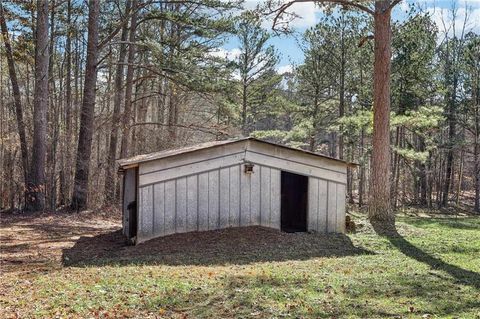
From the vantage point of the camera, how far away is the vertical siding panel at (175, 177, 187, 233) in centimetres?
984

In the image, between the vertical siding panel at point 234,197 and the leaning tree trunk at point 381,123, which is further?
the leaning tree trunk at point 381,123

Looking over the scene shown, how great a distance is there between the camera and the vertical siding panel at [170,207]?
9727mm

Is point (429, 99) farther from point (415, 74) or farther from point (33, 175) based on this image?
point (33, 175)

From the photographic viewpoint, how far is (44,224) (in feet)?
39.5

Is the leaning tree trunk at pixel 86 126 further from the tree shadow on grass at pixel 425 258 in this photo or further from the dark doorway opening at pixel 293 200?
the tree shadow on grass at pixel 425 258

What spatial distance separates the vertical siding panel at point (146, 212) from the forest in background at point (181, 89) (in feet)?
17.8

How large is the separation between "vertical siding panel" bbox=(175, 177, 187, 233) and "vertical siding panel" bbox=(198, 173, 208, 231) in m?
0.30

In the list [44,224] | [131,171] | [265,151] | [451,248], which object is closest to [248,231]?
[265,151]

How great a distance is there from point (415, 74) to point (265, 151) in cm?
1297

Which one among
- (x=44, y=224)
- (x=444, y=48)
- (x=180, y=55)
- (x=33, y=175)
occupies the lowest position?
(x=44, y=224)

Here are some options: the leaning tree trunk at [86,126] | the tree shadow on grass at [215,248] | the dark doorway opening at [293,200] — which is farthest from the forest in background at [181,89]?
the tree shadow on grass at [215,248]

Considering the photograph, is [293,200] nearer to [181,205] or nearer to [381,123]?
[381,123]

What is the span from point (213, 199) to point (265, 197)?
3.85 ft

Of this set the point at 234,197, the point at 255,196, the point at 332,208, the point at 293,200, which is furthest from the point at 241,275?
the point at 293,200
